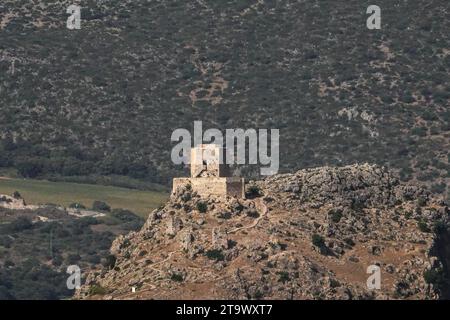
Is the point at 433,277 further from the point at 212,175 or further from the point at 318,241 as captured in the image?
the point at 212,175

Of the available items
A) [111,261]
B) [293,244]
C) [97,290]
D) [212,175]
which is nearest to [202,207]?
[212,175]

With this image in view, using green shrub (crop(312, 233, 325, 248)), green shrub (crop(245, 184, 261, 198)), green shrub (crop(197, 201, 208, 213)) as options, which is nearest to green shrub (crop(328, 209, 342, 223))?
green shrub (crop(312, 233, 325, 248))

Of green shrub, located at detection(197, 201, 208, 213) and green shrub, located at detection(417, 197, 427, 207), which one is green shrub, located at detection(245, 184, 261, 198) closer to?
green shrub, located at detection(197, 201, 208, 213)
